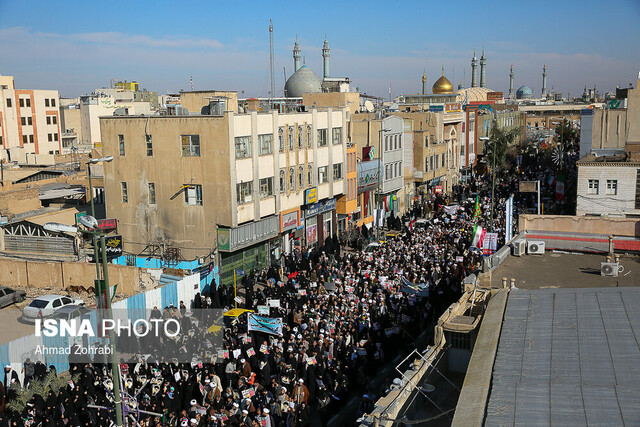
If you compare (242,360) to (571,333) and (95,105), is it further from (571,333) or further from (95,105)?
(95,105)

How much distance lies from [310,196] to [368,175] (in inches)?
298

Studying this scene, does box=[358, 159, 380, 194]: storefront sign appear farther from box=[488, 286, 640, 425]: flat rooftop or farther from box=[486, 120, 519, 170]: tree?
box=[488, 286, 640, 425]: flat rooftop

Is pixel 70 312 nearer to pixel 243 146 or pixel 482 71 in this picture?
pixel 243 146

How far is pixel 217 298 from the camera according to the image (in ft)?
75.3

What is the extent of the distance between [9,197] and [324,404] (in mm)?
23624

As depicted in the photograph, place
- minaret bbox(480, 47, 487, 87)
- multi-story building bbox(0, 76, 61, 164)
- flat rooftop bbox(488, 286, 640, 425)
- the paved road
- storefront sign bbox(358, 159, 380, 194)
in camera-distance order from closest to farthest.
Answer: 1. flat rooftop bbox(488, 286, 640, 425)
2. the paved road
3. storefront sign bbox(358, 159, 380, 194)
4. multi-story building bbox(0, 76, 61, 164)
5. minaret bbox(480, 47, 487, 87)

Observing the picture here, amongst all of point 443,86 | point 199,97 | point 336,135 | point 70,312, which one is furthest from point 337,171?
point 443,86

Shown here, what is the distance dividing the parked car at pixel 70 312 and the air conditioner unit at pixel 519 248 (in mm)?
15146

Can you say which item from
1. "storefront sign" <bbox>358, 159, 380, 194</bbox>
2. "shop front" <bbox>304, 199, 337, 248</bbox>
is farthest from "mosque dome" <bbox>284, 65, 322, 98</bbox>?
"shop front" <bbox>304, 199, 337, 248</bbox>

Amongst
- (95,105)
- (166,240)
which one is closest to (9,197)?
(166,240)

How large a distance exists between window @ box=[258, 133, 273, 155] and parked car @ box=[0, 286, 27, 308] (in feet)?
38.5

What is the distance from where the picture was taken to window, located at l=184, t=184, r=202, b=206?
2852 centimetres

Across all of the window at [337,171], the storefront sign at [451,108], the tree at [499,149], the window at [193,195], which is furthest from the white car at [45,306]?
the tree at [499,149]

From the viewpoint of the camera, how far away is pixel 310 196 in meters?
33.7
